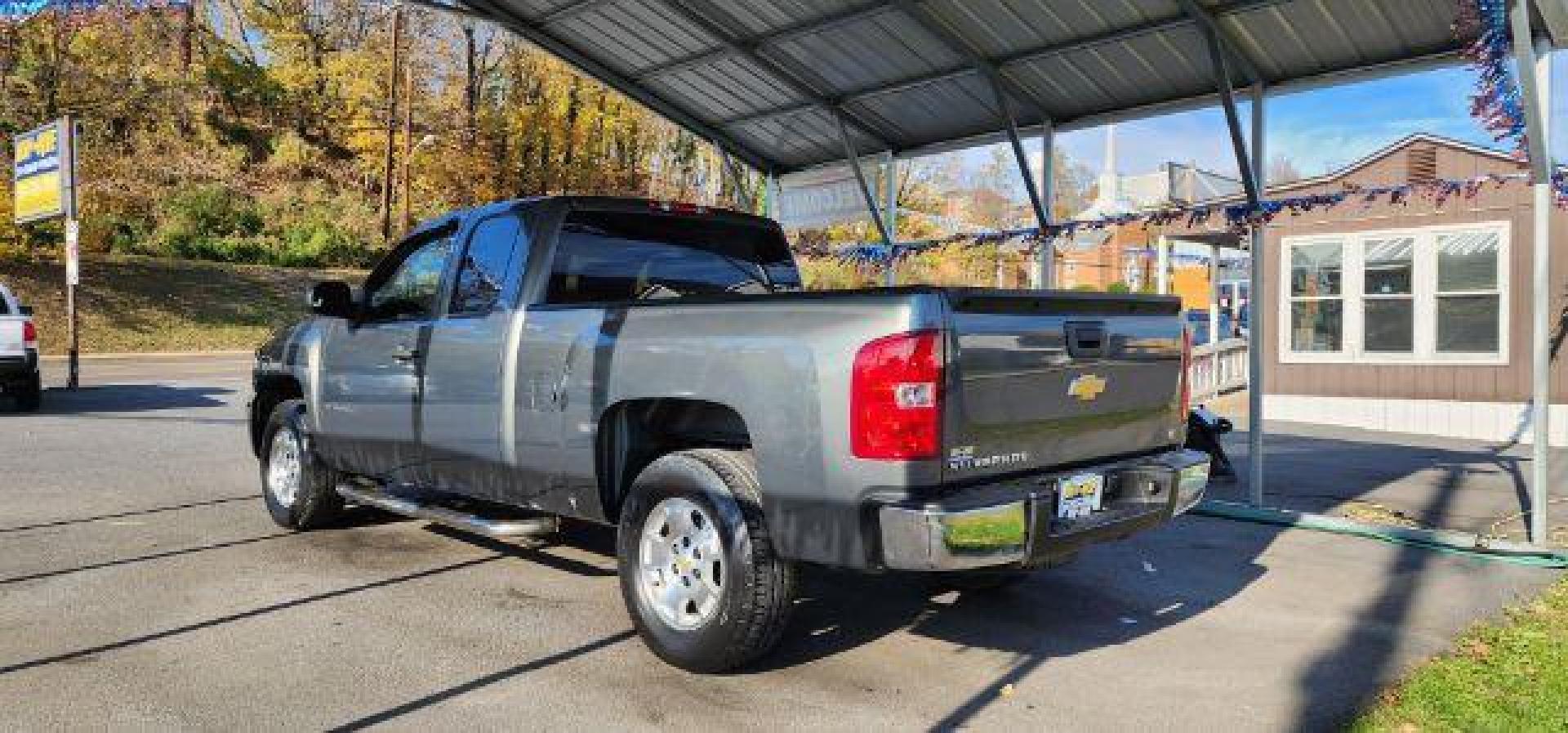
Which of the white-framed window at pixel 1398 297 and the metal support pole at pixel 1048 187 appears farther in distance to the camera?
the white-framed window at pixel 1398 297

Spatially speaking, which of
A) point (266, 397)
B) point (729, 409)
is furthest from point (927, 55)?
point (266, 397)

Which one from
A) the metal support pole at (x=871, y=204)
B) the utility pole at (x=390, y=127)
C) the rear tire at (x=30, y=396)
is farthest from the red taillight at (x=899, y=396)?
the utility pole at (x=390, y=127)

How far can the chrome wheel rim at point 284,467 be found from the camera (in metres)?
6.99

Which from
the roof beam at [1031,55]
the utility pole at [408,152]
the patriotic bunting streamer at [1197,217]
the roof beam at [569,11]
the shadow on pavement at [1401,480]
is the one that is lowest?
the shadow on pavement at [1401,480]

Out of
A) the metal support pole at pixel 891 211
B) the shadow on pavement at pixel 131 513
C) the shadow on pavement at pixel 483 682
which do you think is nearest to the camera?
the shadow on pavement at pixel 483 682

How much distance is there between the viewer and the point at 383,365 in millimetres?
6207

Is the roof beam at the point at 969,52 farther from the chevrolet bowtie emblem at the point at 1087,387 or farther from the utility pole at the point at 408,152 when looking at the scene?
the utility pole at the point at 408,152

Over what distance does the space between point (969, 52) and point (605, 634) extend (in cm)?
552

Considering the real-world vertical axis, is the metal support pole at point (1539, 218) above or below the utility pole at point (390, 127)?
below

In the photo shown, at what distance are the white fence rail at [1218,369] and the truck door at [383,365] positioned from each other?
568 inches

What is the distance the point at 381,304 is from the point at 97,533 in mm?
2419

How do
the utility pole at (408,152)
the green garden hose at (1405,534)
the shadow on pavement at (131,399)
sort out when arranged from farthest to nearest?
the utility pole at (408,152)
the shadow on pavement at (131,399)
the green garden hose at (1405,534)

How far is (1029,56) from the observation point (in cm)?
855

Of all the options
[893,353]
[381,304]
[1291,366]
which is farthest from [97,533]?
[1291,366]
